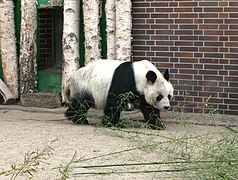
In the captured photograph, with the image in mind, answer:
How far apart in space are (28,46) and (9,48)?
1.16 feet

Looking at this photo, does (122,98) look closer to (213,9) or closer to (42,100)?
(213,9)

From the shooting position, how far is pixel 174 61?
27.7 feet

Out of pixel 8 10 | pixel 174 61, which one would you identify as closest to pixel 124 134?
pixel 174 61

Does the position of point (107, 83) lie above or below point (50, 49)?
below

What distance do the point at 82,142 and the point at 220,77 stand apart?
269 cm

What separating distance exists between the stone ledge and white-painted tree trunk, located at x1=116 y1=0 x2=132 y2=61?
3.94ft

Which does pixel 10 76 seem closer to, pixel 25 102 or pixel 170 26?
pixel 25 102

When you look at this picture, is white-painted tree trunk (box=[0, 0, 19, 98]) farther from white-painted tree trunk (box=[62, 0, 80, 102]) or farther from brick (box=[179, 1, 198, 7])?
brick (box=[179, 1, 198, 7])

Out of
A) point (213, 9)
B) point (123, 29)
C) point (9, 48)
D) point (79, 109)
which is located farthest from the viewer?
point (9, 48)

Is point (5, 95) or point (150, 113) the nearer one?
point (150, 113)

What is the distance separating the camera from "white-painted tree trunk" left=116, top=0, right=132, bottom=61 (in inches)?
331

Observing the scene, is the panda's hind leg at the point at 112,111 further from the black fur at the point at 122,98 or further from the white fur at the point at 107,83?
the white fur at the point at 107,83

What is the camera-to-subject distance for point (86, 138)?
6.57 metres

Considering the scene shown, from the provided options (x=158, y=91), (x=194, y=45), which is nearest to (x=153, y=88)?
(x=158, y=91)
